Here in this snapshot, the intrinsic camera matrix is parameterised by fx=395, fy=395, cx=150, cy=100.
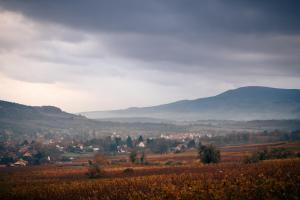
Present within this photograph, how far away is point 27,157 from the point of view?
152 metres

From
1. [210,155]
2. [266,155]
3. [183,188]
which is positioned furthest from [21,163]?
[183,188]

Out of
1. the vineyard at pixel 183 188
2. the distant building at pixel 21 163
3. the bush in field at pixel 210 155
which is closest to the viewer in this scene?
the vineyard at pixel 183 188

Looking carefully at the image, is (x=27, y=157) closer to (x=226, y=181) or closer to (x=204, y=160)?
(x=204, y=160)

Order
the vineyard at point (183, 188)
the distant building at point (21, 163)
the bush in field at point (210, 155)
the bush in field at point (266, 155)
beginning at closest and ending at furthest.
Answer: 1. the vineyard at point (183, 188)
2. the bush in field at point (266, 155)
3. the bush in field at point (210, 155)
4. the distant building at point (21, 163)

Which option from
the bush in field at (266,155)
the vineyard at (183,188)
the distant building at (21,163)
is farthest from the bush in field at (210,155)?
the distant building at (21,163)

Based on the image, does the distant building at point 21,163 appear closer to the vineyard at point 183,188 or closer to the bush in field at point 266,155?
the vineyard at point 183,188

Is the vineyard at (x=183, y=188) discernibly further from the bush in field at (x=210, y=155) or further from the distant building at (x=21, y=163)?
the distant building at (x=21, y=163)

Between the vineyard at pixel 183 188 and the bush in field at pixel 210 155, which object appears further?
the bush in field at pixel 210 155

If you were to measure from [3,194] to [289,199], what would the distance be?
41.8 metres

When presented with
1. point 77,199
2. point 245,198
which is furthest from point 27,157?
point 245,198

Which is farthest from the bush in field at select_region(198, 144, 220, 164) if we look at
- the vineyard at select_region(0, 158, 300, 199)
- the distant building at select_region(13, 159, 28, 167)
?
the distant building at select_region(13, 159, 28, 167)

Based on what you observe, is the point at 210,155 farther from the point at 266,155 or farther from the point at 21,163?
the point at 21,163

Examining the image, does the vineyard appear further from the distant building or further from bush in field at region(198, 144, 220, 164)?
the distant building

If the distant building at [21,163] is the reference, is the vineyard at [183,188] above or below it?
above
